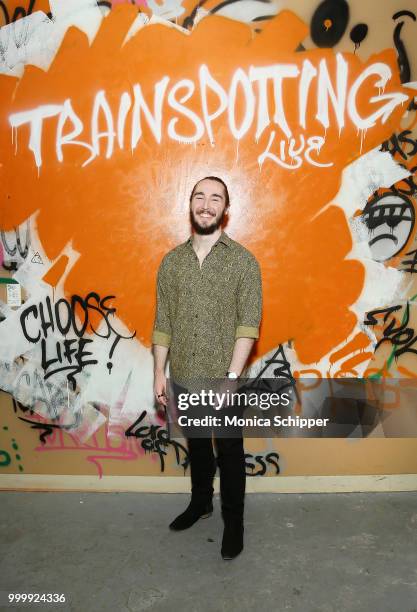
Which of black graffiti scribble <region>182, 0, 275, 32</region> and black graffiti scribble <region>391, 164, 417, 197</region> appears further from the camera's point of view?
black graffiti scribble <region>391, 164, 417, 197</region>

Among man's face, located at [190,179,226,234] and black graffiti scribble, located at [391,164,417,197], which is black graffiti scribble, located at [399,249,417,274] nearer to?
black graffiti scribble, located at [391,164,417,197]

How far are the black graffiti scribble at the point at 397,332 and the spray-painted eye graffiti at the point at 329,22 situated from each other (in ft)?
5.04

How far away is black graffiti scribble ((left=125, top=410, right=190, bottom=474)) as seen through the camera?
2.69 meters

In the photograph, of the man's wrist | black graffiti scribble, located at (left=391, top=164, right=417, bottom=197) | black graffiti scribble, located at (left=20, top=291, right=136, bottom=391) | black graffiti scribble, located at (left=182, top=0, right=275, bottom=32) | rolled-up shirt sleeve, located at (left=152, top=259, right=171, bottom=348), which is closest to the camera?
the man's wrist

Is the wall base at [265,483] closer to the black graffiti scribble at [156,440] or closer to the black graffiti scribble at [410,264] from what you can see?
the black graffiti scribble at [156,440]

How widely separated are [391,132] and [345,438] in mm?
1833

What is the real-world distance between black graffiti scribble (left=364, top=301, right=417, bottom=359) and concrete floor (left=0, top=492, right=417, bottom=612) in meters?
0.91

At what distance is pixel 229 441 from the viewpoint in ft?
6.86

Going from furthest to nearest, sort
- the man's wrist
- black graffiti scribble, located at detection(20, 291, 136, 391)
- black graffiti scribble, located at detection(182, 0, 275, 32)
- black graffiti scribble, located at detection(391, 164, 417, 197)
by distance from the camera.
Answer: black graffiti scribble, located at detection(20, 291, 136, 391) < black graffiti scribble, located at detection(391, 164, 417, 197) < black graffiti scribble, located at detection(182, 0, 275, 32) < the man's wrist

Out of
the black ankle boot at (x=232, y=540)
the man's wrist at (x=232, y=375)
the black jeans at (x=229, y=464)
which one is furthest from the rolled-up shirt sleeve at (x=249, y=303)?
the black ankle boot at (x=232, y=540)

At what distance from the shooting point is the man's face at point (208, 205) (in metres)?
2.14

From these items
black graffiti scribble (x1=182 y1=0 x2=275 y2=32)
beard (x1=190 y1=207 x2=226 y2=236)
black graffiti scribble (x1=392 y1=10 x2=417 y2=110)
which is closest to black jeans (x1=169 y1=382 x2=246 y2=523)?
beard (x1=190 y1=207 x2=226 y2=236)

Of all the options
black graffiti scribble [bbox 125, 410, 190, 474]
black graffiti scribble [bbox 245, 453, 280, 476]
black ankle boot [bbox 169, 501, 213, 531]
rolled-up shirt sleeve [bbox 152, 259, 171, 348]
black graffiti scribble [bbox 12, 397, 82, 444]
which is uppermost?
rolled-up shirt sleeve [bbox 152, 259, 171, 348]

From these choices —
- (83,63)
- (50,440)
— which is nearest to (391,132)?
A: (83,63)
